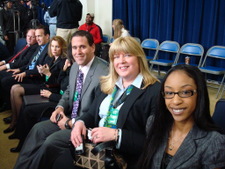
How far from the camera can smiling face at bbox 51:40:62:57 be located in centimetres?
298

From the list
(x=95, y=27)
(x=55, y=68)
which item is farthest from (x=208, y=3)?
(x=55, y=68)

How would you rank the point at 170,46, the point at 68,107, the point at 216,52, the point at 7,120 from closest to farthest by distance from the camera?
the point at 68,107, the point at 7,120, the point at 216,52, the point at 170,46

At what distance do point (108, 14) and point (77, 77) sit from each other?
5244 millimetres

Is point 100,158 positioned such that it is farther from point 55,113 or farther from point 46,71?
point 46,71

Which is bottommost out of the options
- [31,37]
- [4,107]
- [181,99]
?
[4,107]

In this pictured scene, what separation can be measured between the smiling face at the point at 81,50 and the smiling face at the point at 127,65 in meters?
0.61

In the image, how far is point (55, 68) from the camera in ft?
9.67

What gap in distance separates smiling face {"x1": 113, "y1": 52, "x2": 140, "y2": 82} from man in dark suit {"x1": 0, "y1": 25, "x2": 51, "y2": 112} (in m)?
1.80

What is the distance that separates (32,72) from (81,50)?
1.39 m

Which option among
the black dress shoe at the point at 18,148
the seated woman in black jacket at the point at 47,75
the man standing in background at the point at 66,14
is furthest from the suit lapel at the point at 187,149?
the man standing in background at the point at 66,14

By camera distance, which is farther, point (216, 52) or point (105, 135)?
point (216, 52)

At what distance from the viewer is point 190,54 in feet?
16.2

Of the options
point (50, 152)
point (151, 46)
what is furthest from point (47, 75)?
point (151, 46)

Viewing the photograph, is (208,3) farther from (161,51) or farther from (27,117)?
(27,117)
